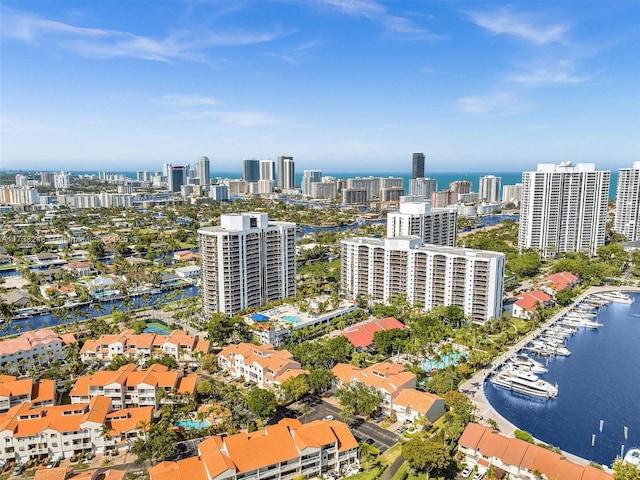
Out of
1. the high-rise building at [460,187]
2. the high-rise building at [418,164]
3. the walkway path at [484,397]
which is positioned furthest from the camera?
the high-rise building at [418,164]

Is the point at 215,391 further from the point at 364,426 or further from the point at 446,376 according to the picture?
the point at 446,376

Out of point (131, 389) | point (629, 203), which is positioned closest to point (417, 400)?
point (131, 389)

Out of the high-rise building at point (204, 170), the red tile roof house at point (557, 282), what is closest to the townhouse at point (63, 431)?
the red tile roof house at point (557, 282)

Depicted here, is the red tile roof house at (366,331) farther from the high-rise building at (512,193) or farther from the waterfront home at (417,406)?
the high-rise building at (512,193)

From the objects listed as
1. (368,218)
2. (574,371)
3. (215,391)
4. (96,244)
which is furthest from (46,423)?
(368,218)

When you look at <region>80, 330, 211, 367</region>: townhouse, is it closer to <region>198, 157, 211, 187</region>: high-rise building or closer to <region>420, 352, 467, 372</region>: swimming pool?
<region>420, 352, 467, 372</region>: swimming pool

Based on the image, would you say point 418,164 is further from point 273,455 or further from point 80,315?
point 273,455
